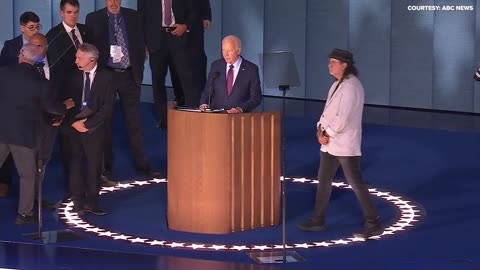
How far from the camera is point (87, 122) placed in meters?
8.49

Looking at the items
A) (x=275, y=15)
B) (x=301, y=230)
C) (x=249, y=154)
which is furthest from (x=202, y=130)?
(x=275, y=15)

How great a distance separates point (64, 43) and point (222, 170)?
2.32 metres

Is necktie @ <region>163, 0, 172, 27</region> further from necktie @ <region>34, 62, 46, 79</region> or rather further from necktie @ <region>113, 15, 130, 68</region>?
necktie @ <region>34, 62, 46, 79</region>

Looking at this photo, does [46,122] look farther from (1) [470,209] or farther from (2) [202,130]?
(1) [470,209]

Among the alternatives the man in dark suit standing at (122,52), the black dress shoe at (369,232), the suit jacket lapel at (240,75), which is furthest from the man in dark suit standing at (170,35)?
the black dress shoe at (369,232)

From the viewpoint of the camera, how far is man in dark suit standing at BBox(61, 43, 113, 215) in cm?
849

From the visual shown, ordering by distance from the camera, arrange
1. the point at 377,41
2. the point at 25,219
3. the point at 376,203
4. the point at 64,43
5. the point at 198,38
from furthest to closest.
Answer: the point at 377,41 < the point at 198,38 < the point at 64,43 < the point at 376,203 < the point at 25,219

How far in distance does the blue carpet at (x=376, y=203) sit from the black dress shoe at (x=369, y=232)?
5.1 inches

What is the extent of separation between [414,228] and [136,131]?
3113 millimetres

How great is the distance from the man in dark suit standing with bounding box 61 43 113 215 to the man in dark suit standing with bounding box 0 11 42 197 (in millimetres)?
893

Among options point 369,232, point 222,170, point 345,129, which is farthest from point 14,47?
point 369,232

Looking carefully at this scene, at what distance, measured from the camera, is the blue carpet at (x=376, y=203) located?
732cm

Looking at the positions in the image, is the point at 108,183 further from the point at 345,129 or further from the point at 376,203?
the point at 345,129

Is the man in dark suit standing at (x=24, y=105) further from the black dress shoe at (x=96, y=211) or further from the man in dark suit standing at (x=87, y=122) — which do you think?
the black dress shoe at (x=96, y=211)
